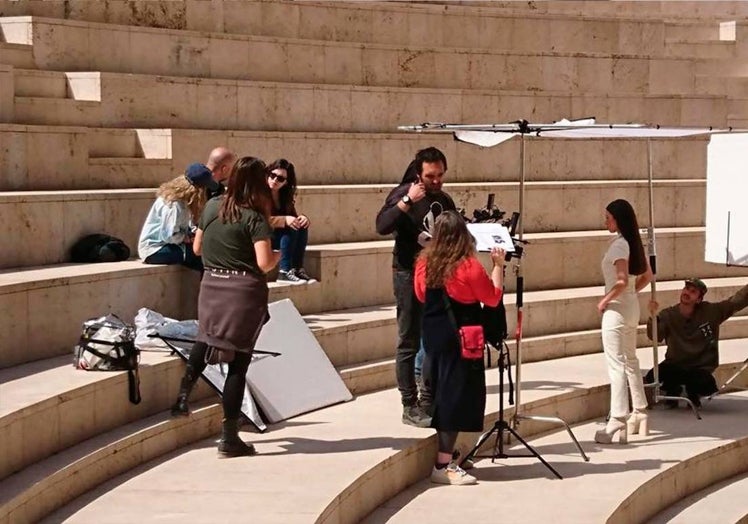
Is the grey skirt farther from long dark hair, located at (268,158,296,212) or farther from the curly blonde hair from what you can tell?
long dark hair, located at (268,158,296,212)

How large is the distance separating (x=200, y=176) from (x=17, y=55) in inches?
119

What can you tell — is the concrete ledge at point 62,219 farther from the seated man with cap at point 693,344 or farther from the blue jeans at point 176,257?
the seated man with cap at point 693,344

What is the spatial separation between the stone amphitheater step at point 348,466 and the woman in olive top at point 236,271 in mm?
524

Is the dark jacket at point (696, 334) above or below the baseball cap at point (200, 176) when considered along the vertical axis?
below

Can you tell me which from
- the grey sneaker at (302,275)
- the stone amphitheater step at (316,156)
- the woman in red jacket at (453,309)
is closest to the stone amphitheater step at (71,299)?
the stone amphitheater step at (316,156)

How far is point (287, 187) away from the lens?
1177cm

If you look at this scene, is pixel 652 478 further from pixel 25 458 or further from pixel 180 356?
pixel 25 458

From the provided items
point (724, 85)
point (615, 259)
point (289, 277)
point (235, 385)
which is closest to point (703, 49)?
point (724, 85)

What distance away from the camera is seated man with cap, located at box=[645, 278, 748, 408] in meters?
11.7

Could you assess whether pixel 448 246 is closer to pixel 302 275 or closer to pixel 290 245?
pixel 290 245

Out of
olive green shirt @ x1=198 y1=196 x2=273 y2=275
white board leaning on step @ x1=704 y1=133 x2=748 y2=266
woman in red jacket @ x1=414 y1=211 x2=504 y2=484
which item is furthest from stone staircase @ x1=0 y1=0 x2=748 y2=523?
white board leaning on step @ x1=704 y1=133 x2=748 y2=266

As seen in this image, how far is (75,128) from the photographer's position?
11609 mm

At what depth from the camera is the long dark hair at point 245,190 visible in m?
8.48

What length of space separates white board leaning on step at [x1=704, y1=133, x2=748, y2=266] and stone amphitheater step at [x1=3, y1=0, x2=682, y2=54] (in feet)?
16.3
